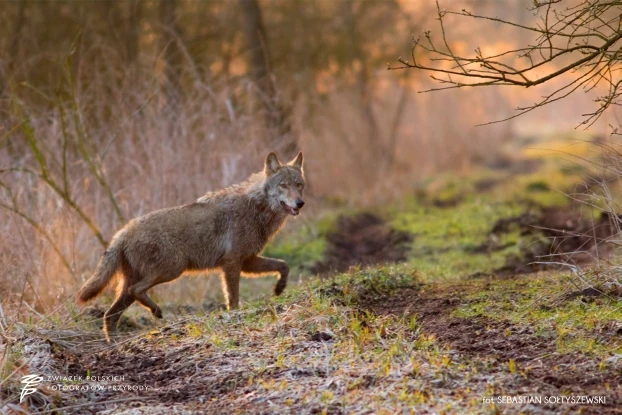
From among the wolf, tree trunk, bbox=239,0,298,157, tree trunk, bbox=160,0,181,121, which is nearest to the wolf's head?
the wolf

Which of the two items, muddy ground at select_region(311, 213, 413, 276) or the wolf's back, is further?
muddy ground at select_region(311, 213, 413, 276)

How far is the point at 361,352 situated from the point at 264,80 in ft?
34.8

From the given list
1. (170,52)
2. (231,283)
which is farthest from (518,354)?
(170,52)

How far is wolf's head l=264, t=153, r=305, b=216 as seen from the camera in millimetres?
8609

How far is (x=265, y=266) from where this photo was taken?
857 centimetres

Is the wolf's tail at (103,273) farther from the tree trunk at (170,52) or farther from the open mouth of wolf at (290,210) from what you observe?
the tree trunk at (170,52)

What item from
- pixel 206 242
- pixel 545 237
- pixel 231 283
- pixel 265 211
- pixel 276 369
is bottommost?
pixel 276 369

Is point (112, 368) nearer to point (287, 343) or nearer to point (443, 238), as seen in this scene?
point (287, 343)

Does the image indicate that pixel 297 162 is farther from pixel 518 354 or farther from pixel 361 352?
pixel 518 354

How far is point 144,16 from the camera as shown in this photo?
639 inches

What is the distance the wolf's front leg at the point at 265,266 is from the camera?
8.48 m

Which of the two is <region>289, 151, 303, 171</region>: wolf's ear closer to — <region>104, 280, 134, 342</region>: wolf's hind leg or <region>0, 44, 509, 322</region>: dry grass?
<region>0, 44, 509, 322</region>: dry grass

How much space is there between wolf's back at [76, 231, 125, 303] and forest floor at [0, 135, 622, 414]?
23cm

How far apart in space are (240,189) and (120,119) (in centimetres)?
346
